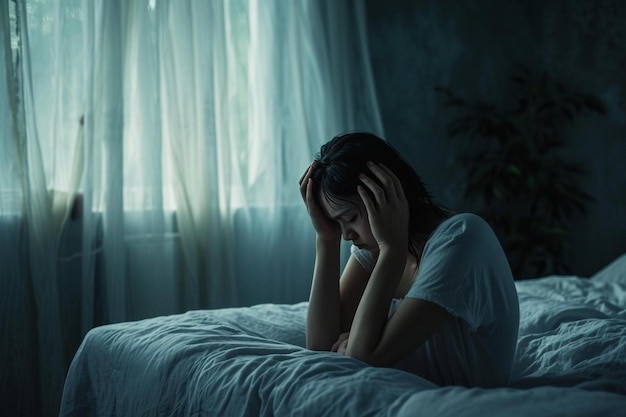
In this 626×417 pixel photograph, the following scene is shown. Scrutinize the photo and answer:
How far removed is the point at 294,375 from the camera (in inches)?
40.6

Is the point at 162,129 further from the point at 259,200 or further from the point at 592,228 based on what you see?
the point at 592,228

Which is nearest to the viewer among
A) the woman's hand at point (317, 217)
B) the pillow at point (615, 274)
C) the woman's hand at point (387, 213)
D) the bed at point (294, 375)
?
the bed at point (294, 375)

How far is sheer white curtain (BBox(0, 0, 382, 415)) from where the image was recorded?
2281 millimetres

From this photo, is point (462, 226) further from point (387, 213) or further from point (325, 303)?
point (325, 303)

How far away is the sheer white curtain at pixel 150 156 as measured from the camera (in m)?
2.28

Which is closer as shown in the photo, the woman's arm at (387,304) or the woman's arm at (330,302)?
the woman's arm at (387,304)

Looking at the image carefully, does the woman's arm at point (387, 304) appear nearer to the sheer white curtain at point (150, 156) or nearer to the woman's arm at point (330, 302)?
the woman's arm at point (330, 302)

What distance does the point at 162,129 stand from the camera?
103 inches

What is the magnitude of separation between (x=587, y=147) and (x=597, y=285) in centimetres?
144

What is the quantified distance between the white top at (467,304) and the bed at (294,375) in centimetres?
8

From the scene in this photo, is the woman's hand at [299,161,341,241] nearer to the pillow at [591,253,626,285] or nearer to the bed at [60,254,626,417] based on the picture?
the bed at [60,254,626,417]

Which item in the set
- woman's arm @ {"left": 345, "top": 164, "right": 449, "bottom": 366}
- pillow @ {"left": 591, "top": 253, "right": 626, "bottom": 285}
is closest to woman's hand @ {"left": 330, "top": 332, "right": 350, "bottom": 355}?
woman's arm @ {"left": 345, "top": 164, "right": 449, "bottom": 366}

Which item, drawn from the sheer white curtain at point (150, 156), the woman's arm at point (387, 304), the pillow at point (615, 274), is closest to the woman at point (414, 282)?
the woman's arm at point (387, 304)

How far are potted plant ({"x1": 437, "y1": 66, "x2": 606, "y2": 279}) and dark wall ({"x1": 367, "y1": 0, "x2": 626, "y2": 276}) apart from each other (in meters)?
0.07
